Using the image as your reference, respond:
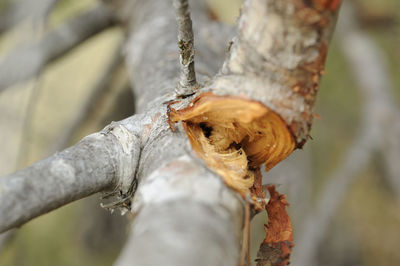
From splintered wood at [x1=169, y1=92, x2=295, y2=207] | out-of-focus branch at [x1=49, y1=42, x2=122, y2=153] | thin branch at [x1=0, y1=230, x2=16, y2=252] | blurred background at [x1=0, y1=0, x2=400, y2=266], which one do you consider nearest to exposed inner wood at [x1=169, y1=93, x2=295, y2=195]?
splintered wood at [x1=169, y1=92, x2=295, y2=207]

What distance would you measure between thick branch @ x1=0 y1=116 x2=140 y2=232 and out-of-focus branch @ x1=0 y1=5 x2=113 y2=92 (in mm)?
606

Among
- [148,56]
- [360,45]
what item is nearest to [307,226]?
[360,45]

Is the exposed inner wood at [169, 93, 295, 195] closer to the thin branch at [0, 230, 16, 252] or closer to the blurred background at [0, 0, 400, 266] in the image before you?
the blurred background at [0, 0, 400, 266]

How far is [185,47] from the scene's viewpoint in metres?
0.67

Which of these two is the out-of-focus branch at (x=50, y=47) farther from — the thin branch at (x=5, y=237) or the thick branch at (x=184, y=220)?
the thick branch at (x=184, y=220)

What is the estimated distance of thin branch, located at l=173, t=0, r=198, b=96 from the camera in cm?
62

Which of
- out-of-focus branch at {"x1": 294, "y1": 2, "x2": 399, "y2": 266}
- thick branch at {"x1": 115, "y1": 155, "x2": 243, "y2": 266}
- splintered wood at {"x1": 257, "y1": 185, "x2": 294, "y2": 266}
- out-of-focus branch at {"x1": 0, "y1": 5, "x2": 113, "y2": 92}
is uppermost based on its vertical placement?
out-of-focus branch at {"x1": 0, "y1": 5, "x2": 113, "y2": 92}

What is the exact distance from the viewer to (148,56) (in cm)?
107

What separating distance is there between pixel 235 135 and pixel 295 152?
100 cm

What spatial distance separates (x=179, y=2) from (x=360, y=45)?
1827 mm

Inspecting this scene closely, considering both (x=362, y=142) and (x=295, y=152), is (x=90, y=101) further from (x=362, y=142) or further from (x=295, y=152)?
(x=362, y=142)

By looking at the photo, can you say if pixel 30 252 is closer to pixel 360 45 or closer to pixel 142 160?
pixel 142 160

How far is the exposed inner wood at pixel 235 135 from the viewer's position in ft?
1.94

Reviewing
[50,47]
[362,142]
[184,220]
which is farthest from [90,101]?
[184,220]
